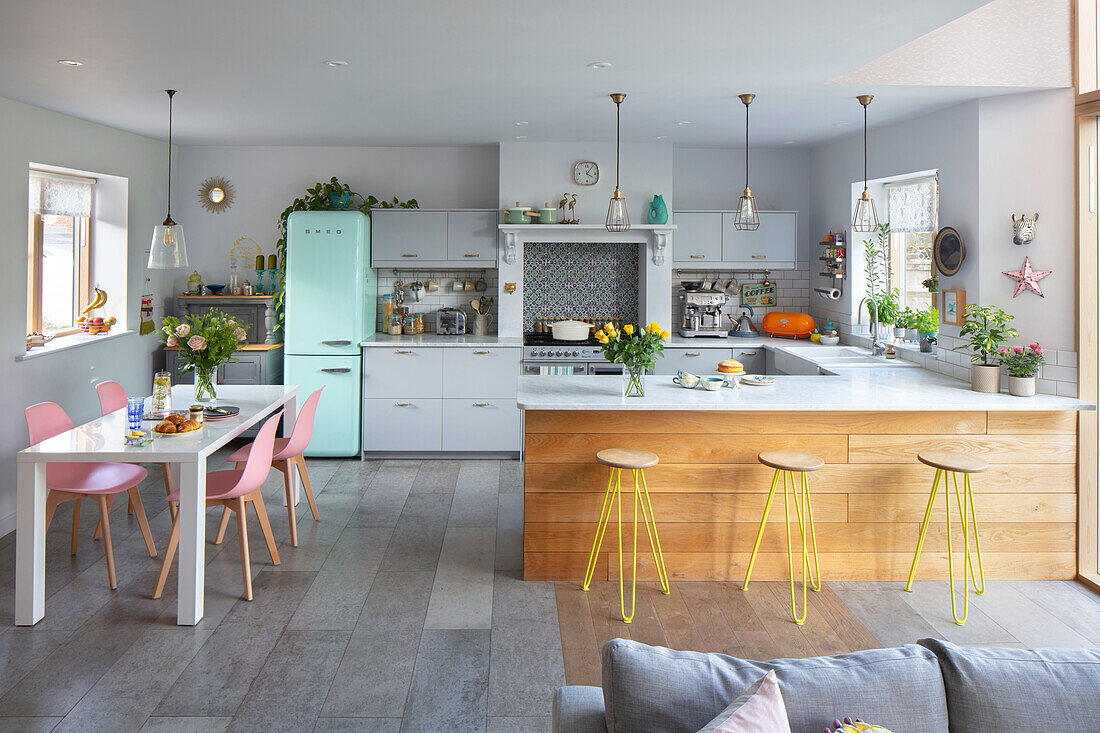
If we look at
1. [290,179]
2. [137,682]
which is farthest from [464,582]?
[290,179]

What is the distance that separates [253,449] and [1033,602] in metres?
3.79

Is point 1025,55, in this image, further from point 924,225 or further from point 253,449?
point 253,449

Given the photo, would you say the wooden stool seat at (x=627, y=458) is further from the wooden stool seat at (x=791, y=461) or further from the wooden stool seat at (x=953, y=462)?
the wooden stool seat at (x=953, y=462)

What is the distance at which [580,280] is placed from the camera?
7238mm

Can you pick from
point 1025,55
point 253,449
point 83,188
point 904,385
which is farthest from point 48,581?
point 1025,55

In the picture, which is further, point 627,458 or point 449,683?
point 627,458

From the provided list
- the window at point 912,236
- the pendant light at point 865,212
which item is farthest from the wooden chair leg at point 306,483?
the window at point 912,236

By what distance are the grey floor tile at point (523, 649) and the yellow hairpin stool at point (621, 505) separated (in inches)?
12.4

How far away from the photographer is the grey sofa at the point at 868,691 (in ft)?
5.27

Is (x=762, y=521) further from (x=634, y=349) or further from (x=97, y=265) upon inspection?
(x=97, y=265)

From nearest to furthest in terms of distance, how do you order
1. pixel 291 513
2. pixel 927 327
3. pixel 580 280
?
pixel 291 513
pixel 927 327
pixel 580 280

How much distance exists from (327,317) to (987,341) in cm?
466

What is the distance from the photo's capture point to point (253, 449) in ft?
12.8

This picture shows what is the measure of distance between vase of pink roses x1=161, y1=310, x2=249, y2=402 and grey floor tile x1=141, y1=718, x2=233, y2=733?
214 centimetres
